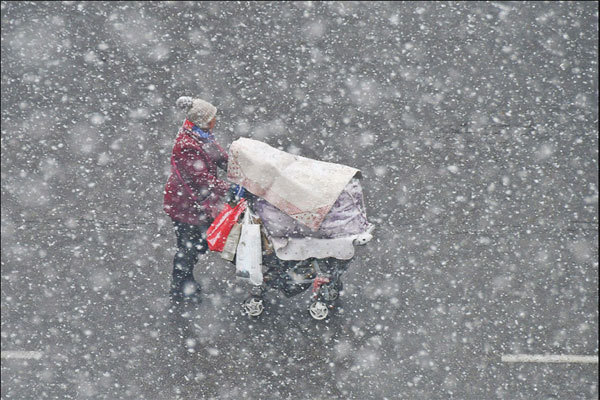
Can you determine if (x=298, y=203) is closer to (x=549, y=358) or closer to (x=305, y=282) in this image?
(x=305, y=282)

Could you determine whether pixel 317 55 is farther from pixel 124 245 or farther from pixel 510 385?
pixel 510 385

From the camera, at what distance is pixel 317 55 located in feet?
21.5

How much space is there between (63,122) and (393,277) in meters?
3.86

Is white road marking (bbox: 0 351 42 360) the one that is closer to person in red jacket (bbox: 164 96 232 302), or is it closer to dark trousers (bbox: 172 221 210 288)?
dark trousers (bbox: 172 221 210 288)

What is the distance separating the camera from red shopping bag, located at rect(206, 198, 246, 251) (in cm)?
450

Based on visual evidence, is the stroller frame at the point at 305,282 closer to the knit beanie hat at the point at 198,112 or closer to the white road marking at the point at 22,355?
the knit beanie hat at the point at 198,112

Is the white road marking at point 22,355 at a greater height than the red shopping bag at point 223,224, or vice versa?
the red shopping bag at point 223,224

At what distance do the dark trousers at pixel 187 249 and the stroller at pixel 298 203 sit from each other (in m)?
0.80

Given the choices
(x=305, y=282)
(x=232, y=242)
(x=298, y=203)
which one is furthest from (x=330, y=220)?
(x=305, y=282)

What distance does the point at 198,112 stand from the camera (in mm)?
4414

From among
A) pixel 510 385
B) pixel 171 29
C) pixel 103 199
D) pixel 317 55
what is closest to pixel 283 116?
pixel 317 55

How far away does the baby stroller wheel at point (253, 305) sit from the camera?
5.46 m

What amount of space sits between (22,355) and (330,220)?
11.1ft

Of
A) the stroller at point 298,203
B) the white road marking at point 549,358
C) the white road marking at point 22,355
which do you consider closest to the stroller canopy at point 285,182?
the stroller at point 298,203
